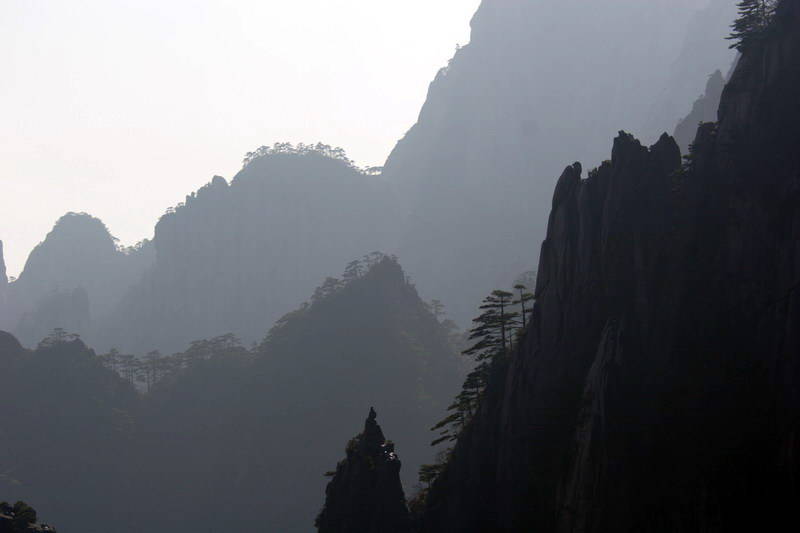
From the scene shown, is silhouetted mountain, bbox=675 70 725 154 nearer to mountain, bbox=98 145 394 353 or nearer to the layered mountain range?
the layered mountain range

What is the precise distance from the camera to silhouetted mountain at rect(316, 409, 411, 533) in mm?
58000

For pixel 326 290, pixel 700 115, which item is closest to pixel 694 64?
pixel 700 115

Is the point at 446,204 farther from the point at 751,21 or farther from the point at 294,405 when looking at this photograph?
the point at 751,21

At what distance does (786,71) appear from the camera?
39594 mm

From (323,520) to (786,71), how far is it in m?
40.3

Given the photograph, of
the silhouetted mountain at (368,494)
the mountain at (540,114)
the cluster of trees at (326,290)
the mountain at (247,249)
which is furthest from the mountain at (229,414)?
the mountain at (540,114)

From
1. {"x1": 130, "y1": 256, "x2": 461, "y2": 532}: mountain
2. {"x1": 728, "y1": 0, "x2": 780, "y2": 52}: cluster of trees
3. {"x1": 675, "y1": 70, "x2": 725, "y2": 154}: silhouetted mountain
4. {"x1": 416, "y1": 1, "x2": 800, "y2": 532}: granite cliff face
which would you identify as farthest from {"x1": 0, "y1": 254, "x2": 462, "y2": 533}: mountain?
{"x1": 728, "y1": 0, "x2": 780, "y2": 52}: cluster of trees

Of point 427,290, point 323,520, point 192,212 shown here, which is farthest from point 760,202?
point 192,212

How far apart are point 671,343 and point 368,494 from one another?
2697 cm

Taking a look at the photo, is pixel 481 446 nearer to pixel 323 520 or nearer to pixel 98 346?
pixel 323 520

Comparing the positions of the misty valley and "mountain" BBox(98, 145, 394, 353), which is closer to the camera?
the misty valley

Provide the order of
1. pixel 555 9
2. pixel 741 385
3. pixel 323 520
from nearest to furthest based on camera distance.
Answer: pixel 741 385 → pixel 323 520 → pixel 555 9

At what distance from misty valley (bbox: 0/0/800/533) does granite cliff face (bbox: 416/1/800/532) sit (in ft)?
0.34

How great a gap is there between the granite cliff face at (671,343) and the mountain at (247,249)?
13392cm
